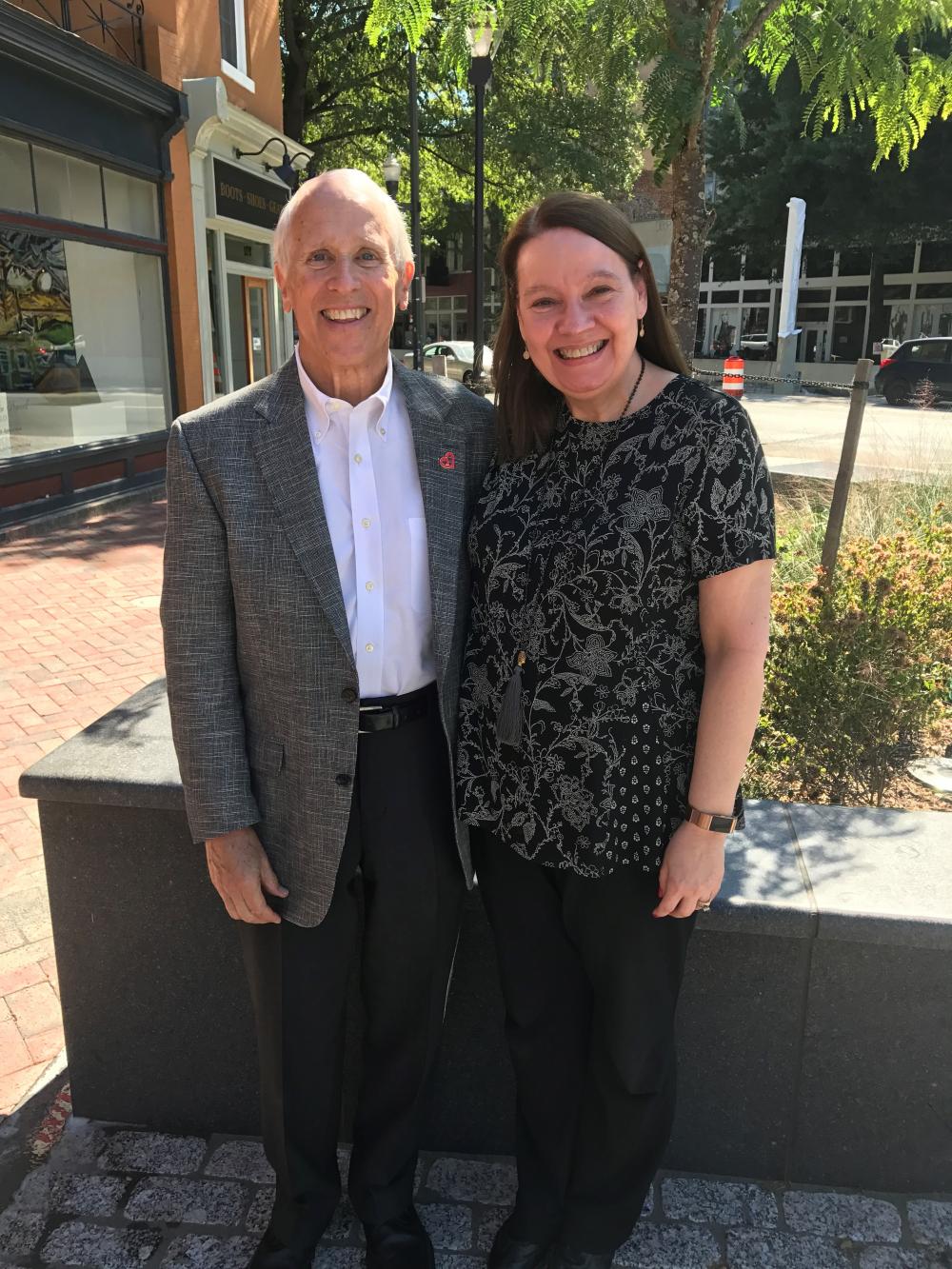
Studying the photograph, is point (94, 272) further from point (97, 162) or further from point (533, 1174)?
point (533, 1174)

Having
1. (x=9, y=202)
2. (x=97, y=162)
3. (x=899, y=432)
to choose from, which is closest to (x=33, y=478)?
(x=9, y=202)

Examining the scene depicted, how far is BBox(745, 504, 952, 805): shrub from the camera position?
3594 millimetres

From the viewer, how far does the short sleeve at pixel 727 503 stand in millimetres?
1715

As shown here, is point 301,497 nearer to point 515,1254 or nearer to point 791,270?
point 515,1254

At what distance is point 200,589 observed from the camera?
1901mm

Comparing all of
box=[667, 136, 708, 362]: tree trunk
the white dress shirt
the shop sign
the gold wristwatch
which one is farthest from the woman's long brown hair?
the shop sign

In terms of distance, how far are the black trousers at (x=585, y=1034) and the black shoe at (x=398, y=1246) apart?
206 millimetres

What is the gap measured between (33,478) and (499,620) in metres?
8.96

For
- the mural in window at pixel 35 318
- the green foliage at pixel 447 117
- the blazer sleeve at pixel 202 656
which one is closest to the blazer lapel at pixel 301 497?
the blazer sleeve at pixel 202 656

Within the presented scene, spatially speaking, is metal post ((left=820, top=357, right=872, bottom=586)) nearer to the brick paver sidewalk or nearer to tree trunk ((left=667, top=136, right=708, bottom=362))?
tree trunk ((left=667, top=136, right=708, bottom=362))

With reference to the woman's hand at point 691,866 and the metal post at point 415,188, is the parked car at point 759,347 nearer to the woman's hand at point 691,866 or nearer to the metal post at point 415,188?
the metal post at point 415,188

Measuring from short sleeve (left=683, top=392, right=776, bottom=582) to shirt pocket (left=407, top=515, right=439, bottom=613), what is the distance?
533 millimetres

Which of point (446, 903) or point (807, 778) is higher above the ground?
point (446, 903)

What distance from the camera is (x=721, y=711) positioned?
177 centimetres
